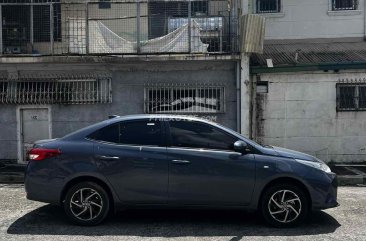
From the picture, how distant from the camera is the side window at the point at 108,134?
691cm

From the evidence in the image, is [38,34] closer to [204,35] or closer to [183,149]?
[204,35]

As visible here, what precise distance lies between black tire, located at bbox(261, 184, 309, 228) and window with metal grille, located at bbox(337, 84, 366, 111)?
6.90m

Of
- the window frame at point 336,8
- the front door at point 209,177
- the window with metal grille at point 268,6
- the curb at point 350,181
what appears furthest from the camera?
the window with metal grille at point 268,6

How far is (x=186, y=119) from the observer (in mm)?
7004

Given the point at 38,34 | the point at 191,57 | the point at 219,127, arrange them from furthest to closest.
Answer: the point at 38,34, the point at 191,57, the point at 219,127

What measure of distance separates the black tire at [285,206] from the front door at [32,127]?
25.8ft

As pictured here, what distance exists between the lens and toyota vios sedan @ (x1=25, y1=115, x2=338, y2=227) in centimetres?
670

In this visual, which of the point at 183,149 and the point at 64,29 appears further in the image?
the point at 64,29

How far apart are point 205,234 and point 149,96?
685cm

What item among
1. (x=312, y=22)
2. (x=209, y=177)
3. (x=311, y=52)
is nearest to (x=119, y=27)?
(x=311, y=52)

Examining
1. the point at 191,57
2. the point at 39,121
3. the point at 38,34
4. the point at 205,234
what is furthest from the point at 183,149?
the point at 38,34

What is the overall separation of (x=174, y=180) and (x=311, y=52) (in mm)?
8665

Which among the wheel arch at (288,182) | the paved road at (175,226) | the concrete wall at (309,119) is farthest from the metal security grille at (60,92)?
the wheel arch at (288,182)

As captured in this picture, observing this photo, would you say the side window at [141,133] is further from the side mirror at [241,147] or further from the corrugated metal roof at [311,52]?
the corrugated metal roof at [311,52]
